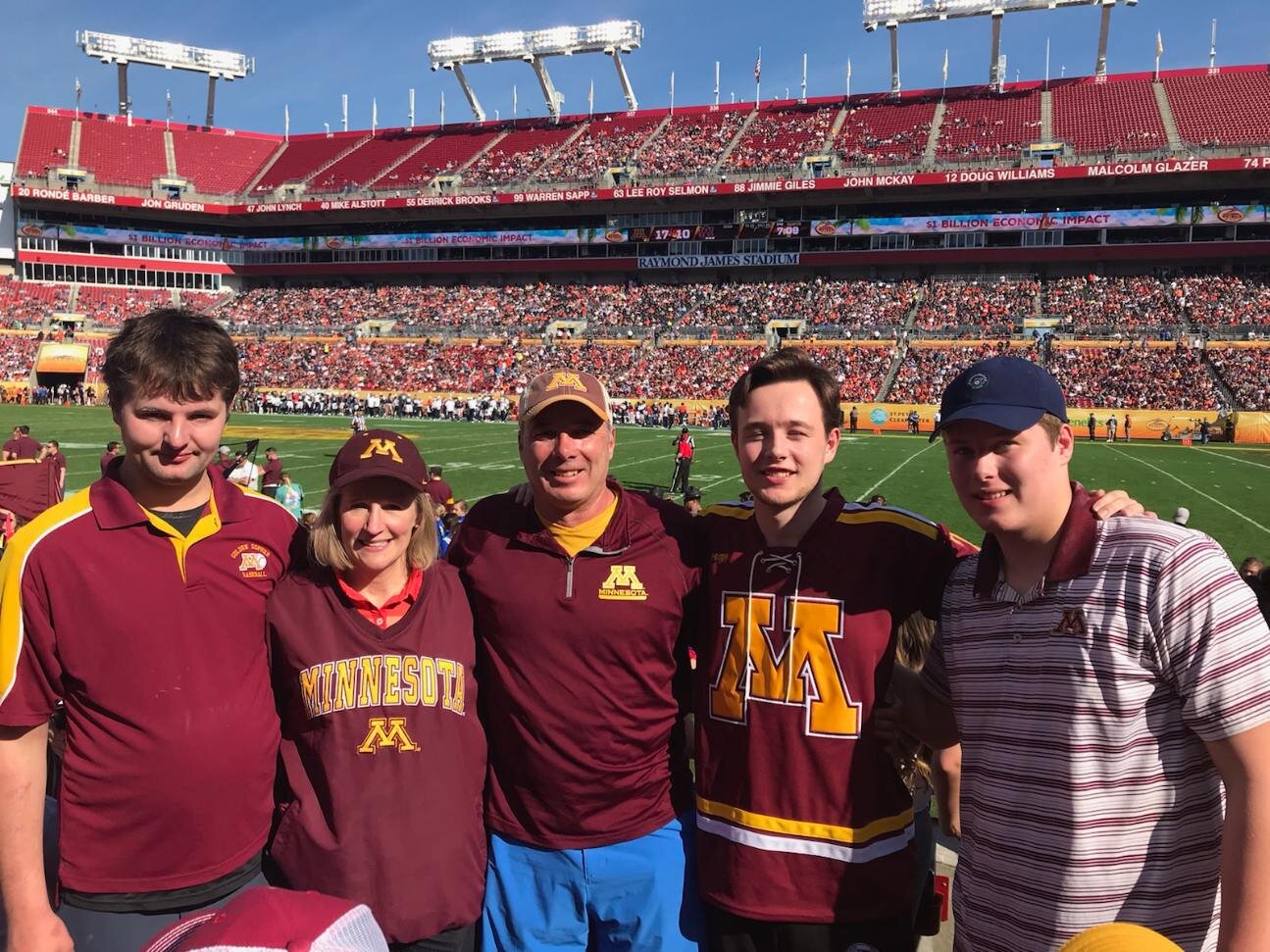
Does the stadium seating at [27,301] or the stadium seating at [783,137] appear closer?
the stadium seating at [27,301]

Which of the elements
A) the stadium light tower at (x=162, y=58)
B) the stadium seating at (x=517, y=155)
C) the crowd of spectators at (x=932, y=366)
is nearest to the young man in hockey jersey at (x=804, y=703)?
the crowd of spectators at (x=932, y=366)

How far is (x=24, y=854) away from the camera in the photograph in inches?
88.3

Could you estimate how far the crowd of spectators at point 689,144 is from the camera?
185 feet

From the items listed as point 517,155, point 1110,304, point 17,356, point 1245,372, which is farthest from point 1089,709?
point 517,155

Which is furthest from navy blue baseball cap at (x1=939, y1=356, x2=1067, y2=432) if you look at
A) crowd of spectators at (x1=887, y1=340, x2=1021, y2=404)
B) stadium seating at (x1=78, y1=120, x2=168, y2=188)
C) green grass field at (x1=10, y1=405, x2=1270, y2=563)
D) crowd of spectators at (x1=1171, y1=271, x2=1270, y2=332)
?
stadium seating at (x1=78, y1=120, x2=168, y2=188)

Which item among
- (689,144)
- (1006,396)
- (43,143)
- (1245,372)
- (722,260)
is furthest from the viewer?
(43,143)

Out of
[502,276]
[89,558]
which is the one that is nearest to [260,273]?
[502,276]

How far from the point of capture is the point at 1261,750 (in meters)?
1.89

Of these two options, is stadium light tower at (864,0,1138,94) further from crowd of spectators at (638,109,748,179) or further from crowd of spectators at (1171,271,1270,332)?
crowd of spectators at (1171,271,1270,332)

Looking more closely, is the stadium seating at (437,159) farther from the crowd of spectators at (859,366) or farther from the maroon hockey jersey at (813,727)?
the maroon hockey jersey at (813,727)

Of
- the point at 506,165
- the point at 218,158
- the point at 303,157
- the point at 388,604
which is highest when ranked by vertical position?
the point at 303,157

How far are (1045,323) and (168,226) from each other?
2377 inches

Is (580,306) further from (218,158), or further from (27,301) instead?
(27,301)

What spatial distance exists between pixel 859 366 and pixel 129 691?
144ft
